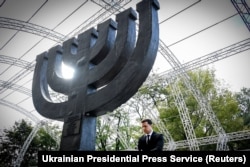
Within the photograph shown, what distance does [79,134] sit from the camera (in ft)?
7.73

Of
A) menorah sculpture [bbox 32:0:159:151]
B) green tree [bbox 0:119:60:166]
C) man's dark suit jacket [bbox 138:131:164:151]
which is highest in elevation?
green tree [bbox 0:119:60:166]

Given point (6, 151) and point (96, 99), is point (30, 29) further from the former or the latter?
point (6, 151)

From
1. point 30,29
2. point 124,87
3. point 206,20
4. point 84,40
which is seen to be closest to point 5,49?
point 30,29

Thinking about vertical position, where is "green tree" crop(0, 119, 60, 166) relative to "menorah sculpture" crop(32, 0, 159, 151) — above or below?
above

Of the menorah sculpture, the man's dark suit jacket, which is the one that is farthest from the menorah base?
the man's dark suit jacket

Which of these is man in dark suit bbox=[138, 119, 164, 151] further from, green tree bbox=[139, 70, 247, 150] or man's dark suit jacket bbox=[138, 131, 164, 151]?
green tree bbox=[139, 70, 247, 150]

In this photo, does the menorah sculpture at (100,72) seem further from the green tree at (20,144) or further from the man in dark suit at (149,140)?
the green tree at (20,144)

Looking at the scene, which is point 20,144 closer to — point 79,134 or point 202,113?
point 202,113

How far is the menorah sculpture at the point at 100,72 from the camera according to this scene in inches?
87.7

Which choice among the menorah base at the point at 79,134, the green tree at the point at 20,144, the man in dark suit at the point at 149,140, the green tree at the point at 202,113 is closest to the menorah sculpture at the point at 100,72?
the menorah base at the point at 79,134

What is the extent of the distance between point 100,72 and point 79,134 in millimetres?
621

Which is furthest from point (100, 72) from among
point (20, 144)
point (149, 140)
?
point (20, 144)

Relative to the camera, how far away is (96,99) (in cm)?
238

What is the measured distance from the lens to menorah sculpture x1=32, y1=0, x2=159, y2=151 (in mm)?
2229
